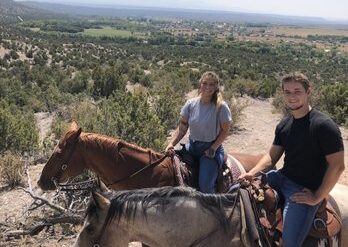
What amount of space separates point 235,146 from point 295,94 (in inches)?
358

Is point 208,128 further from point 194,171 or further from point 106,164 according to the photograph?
point 106,164

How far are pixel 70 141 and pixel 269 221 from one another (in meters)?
2.67

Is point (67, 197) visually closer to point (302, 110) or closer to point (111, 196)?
point (111, 196)

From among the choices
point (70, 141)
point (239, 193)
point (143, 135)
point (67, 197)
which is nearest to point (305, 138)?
point (239, 193)

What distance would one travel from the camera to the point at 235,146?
498 inches

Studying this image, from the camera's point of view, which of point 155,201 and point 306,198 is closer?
point 155,201

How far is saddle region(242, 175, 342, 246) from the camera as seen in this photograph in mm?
3740

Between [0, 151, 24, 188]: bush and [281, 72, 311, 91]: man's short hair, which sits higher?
[281, 72, 311, 91]: man's short hair

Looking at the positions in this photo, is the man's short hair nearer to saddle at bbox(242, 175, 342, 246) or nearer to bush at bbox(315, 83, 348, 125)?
saddle at bbox(242, 175, 342, 246)

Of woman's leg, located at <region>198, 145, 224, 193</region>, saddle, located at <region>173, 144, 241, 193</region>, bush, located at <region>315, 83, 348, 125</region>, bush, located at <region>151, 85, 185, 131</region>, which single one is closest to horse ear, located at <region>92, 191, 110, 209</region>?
saddle, located at <region>173, 144, 241, 193</region>

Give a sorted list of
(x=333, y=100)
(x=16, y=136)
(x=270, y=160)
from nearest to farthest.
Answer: (x=270, y=160) → (x=16, y=136) → (x=333, y=100)

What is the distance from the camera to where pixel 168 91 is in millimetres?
14648

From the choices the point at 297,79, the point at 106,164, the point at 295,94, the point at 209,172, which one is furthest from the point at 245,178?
the point at 106,164

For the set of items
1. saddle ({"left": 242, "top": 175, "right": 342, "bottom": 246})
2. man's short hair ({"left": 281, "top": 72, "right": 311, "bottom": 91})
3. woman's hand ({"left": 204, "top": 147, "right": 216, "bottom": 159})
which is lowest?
woman's hand ({"left": 204, "top": 147, "right": 216, "bottom": 159})
